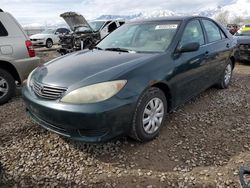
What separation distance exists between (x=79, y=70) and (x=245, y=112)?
9.42 ft

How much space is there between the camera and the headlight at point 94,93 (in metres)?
2.70

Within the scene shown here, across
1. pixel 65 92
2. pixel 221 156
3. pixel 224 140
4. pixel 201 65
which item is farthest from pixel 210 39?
pixel 65 92

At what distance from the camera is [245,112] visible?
4.26 metres

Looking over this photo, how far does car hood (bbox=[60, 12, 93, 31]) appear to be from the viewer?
12904 mm

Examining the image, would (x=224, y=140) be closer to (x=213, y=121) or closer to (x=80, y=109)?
(x=213, y=121)

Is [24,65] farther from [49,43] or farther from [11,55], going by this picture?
[49,43]

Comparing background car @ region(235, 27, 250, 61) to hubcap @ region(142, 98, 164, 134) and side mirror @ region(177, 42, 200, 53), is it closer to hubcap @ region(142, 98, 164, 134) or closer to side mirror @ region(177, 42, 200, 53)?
side mirror @ region(177, 42, 200, 53)

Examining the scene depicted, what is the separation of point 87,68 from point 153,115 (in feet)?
3.38

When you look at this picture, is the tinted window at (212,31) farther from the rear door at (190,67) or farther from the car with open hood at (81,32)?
the car with open hood at (81,32)

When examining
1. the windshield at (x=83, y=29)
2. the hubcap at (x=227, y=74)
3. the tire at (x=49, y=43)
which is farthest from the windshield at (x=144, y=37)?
the tire at (x=49, y=43)

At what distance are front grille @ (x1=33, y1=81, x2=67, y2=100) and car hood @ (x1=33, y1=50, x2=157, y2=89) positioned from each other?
53mm

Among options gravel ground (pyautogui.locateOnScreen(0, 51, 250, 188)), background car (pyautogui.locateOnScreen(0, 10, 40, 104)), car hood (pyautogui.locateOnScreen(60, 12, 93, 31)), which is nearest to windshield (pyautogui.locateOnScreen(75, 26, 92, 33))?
car hood (pyautogui.locateOnScreen(60, 12, 93, 31))

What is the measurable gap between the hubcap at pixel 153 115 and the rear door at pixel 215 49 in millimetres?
1576

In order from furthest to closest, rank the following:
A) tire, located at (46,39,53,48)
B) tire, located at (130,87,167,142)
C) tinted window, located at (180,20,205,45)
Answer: tire, located at (46,39,53,48)
tinted window, located at (180,20,205,45)
tire, located at (130,87,167,142)
